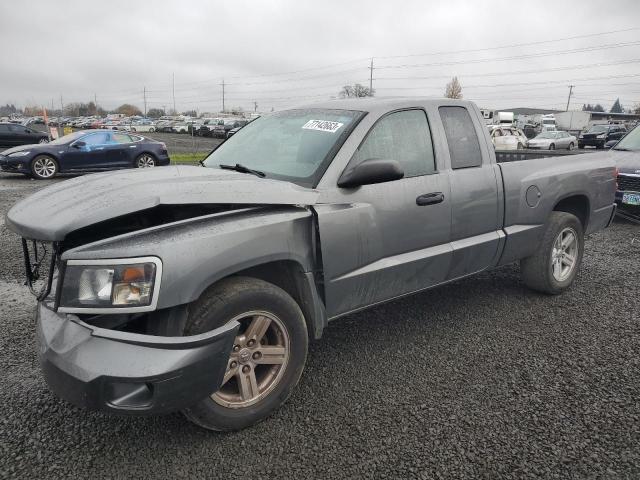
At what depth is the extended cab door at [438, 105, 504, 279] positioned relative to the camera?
3574mm

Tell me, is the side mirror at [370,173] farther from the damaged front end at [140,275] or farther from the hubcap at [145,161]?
the hubcap at [145,161]

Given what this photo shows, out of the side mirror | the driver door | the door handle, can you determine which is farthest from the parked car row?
the side mirror

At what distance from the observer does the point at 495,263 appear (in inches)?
159

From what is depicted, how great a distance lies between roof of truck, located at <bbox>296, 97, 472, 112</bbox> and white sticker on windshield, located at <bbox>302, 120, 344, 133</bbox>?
218mm

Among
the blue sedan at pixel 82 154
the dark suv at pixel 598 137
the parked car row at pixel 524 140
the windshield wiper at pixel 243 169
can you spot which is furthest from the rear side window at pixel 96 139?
the dark suv at pixel 598 137

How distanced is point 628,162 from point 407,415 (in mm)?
7429

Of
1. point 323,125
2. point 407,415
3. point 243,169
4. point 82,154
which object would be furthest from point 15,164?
point 407,415

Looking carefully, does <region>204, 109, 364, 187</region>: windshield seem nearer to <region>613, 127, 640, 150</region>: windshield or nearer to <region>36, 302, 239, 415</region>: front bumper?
<region>36, 302, 239, 415</region>: front bumper

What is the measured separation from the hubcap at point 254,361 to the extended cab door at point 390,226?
0.43 metres

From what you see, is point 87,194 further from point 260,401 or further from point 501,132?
point 501,132

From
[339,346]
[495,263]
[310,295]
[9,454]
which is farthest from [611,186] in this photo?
[9,454]

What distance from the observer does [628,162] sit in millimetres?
7980

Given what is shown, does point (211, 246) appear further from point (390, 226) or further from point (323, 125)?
point (323, 125)

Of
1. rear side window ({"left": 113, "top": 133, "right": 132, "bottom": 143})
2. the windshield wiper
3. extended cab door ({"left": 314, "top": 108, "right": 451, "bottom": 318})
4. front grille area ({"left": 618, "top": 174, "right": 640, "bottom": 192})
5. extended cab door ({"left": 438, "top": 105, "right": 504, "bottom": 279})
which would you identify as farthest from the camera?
rear side window ({"left": 113, "top": 133, "right": 132, "bottom": 143})
